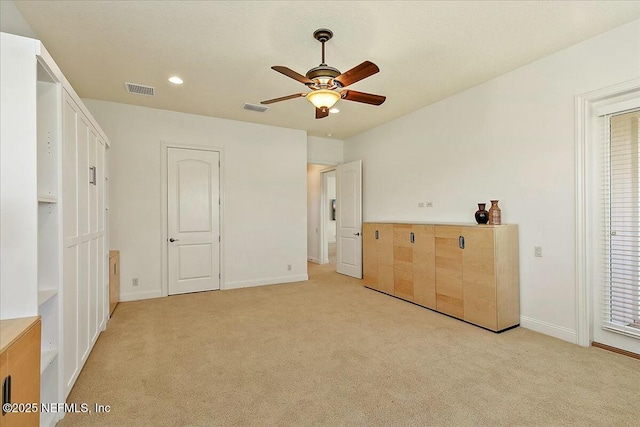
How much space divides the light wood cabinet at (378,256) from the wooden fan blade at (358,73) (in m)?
2.53

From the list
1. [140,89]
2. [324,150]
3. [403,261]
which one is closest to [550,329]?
[403,261]

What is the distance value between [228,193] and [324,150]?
2.31 m

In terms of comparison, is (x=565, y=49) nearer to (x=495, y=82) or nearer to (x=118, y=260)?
(x=495, y=82)

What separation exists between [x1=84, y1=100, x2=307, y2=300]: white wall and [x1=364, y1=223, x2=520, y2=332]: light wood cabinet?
2.22m

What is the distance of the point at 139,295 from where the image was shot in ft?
14.6

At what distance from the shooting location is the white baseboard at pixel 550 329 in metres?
2.89

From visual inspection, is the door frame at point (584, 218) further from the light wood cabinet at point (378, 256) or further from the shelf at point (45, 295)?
the shelf at point (45, 295)

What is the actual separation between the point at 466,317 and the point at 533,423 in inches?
66.8

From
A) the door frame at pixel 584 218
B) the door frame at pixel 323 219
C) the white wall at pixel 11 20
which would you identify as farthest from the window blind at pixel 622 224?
the door frame at pixel 323 219

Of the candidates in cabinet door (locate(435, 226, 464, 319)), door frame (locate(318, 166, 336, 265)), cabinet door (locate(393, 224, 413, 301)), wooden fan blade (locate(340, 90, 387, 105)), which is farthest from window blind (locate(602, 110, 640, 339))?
door frame (locate(318, 166, 336, 265))

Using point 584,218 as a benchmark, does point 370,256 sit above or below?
below

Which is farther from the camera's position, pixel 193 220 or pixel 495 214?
pixel 193 220

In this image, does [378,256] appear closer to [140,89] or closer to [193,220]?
[193,220]

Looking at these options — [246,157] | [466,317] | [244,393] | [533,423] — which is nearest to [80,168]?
[244,393]
